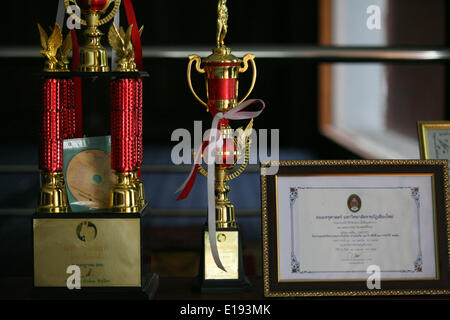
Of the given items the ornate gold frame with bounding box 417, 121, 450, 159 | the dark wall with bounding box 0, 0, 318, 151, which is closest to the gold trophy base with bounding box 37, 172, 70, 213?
the ornate gold frame with bounding box 417, 121, 450, 159

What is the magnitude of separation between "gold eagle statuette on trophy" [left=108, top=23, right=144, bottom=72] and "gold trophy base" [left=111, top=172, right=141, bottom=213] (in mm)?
177

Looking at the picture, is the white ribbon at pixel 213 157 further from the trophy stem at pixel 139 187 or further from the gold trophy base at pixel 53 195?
the gold trophy base at pixel 53 195

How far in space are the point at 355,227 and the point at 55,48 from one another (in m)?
0.59

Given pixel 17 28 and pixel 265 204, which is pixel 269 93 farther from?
pixel 265 204

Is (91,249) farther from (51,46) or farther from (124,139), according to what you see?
(51,46)

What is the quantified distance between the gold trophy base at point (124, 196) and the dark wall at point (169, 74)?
702 cm

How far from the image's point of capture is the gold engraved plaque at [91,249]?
3.49ft

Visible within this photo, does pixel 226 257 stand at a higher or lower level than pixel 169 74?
lower

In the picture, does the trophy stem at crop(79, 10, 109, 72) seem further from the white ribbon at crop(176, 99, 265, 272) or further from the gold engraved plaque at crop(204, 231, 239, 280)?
the gold engraved plaque at crop(204, 231, 239, 280)

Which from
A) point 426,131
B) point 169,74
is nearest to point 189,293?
point 426,131

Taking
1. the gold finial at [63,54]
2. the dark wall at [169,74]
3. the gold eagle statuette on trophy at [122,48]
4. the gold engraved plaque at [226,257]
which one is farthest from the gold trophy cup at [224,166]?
the dark wall at [169,74]

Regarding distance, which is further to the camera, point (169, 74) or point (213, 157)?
point (169, 74)

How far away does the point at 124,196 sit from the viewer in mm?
1081
